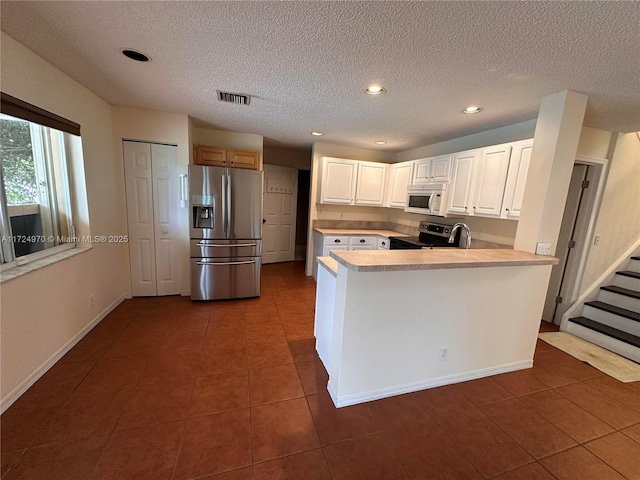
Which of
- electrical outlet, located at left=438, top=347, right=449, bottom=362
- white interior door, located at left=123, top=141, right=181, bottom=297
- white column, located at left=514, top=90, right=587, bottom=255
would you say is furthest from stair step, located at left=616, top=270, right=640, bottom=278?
white interior door, located at left=123, top=141, right=181, bottom=297

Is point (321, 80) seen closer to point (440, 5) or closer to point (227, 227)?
point (440, 5)

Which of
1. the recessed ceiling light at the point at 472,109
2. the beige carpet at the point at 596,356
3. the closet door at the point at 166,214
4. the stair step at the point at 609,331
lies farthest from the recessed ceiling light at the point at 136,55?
the stair step at the point at 609,331

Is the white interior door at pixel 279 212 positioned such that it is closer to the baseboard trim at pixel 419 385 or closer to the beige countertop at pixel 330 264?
the beige countertop at pixel 330 264

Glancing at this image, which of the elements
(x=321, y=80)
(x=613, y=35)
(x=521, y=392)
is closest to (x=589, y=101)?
(x=613, y=35)

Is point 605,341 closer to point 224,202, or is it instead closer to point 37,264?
point 224,202

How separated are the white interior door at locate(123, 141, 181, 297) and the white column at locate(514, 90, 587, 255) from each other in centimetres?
389

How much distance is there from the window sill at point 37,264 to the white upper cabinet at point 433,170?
4.15 meters

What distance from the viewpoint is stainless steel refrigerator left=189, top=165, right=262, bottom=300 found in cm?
330

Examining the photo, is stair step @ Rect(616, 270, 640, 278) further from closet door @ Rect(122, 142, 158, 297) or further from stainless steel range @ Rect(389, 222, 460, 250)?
closet door @ Rect(122, 142, 158, 297)

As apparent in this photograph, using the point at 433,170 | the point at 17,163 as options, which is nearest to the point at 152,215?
the point at 17,163

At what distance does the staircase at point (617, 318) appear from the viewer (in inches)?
109

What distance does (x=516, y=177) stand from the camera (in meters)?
2.53

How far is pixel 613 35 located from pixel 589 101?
112cm

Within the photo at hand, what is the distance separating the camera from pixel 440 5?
3.96 feet
